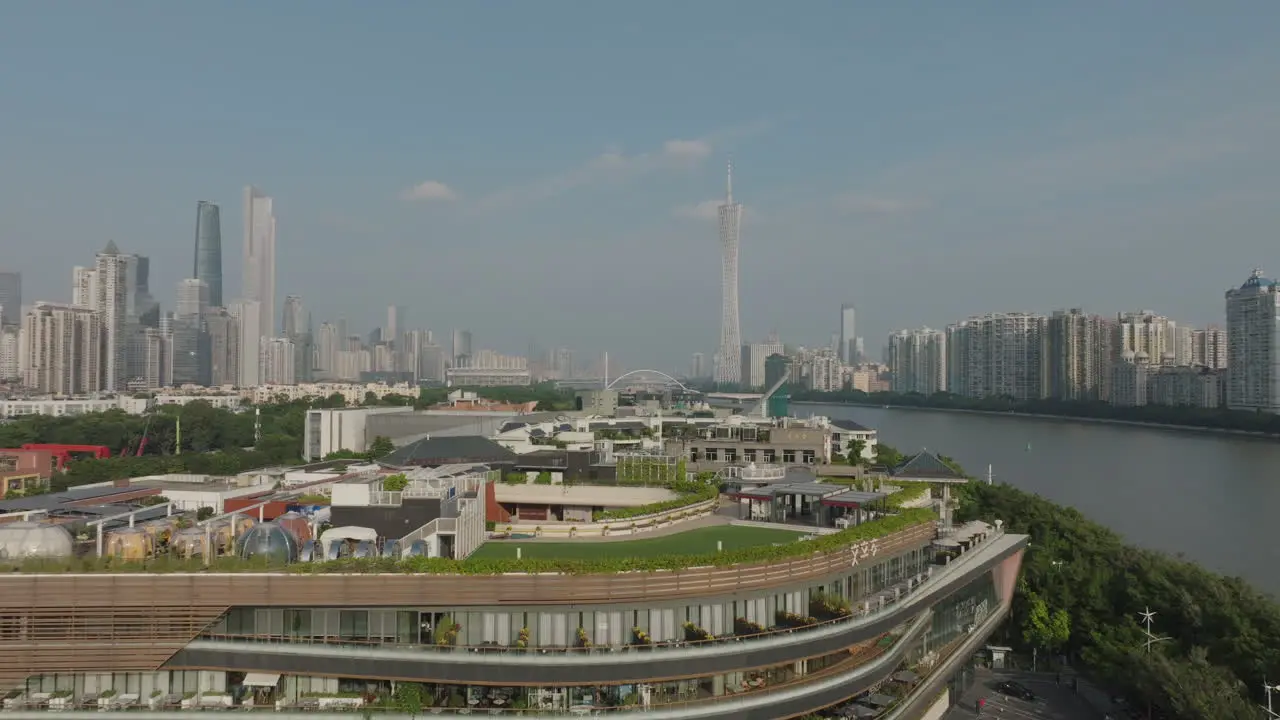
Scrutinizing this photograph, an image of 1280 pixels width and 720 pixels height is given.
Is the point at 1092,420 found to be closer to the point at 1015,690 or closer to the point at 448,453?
the point at 1015,690

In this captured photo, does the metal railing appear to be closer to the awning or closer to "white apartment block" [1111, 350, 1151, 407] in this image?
the awning

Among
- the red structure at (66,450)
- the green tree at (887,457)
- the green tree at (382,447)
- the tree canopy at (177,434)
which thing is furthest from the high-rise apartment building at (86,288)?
the green tree at (887,457)

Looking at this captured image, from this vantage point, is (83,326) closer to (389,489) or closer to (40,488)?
(40,488)

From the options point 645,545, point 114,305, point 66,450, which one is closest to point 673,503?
point 645,545

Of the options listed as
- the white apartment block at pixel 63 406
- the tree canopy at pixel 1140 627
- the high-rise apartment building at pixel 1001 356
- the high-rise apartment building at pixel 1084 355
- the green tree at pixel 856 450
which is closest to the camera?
the tree canopy at pixel 1140 627

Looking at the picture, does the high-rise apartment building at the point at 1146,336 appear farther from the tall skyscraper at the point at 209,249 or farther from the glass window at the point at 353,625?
the tall skyscraper at the point at 209,249

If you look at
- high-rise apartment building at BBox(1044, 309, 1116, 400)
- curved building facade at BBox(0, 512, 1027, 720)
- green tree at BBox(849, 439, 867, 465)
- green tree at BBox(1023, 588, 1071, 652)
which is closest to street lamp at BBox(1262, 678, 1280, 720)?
green tree at BBox(1023, 588, 1071, 652)
